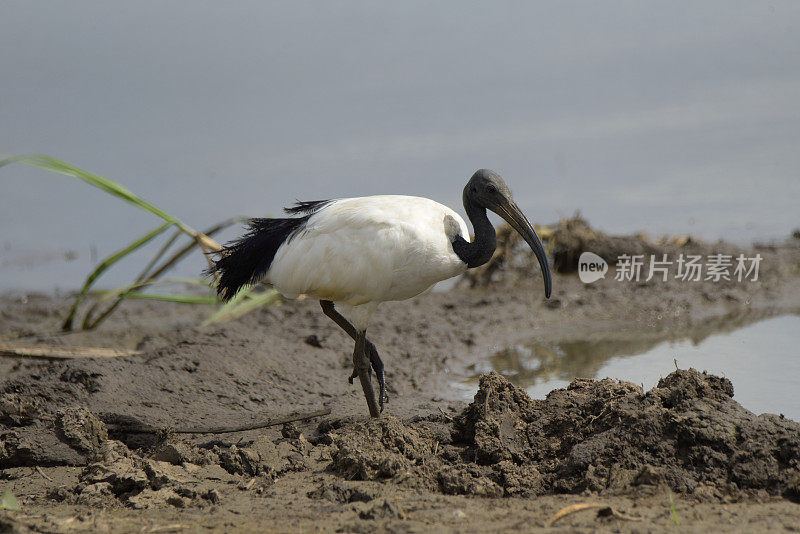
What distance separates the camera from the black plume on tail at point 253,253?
19.4ft

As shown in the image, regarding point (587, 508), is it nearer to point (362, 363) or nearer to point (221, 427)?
point (362, 363)

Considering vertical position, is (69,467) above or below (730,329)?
below

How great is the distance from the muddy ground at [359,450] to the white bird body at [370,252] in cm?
87

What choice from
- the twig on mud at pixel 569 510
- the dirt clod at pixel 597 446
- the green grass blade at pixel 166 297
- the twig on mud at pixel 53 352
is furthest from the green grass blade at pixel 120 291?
the twig on mud at pixel 569 510

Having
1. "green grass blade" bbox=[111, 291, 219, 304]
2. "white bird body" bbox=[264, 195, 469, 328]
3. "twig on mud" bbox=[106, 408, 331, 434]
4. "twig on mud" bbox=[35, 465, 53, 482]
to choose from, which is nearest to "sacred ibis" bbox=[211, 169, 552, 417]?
"white bird body" bbox=[264, 195, 469, 328]

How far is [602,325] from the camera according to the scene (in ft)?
30.4

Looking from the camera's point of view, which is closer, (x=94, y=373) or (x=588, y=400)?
(x=588, y=400)

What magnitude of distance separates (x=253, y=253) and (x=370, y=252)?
108 centimetres

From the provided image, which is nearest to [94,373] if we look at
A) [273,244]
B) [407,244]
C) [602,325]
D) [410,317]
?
[273,244]

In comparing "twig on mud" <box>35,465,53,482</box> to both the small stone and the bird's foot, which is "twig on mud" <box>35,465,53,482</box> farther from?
the small stone

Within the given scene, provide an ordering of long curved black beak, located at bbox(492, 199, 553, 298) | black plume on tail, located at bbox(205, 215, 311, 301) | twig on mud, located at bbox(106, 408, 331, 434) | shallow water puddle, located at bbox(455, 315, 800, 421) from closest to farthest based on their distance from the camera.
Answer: twig on mud, located at bbox(106, 408, 331, 434), long curved black beak, located at bbox(492, 199, 553, 298), black plume on tail, located at bbox(205, 215, 311, 301), shallow water puddle, located at bbox(455, 315, 800, 421)

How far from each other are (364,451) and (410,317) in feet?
15.8

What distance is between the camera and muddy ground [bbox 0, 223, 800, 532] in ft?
12.8

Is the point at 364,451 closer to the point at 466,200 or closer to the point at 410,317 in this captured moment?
the point at 466,200
